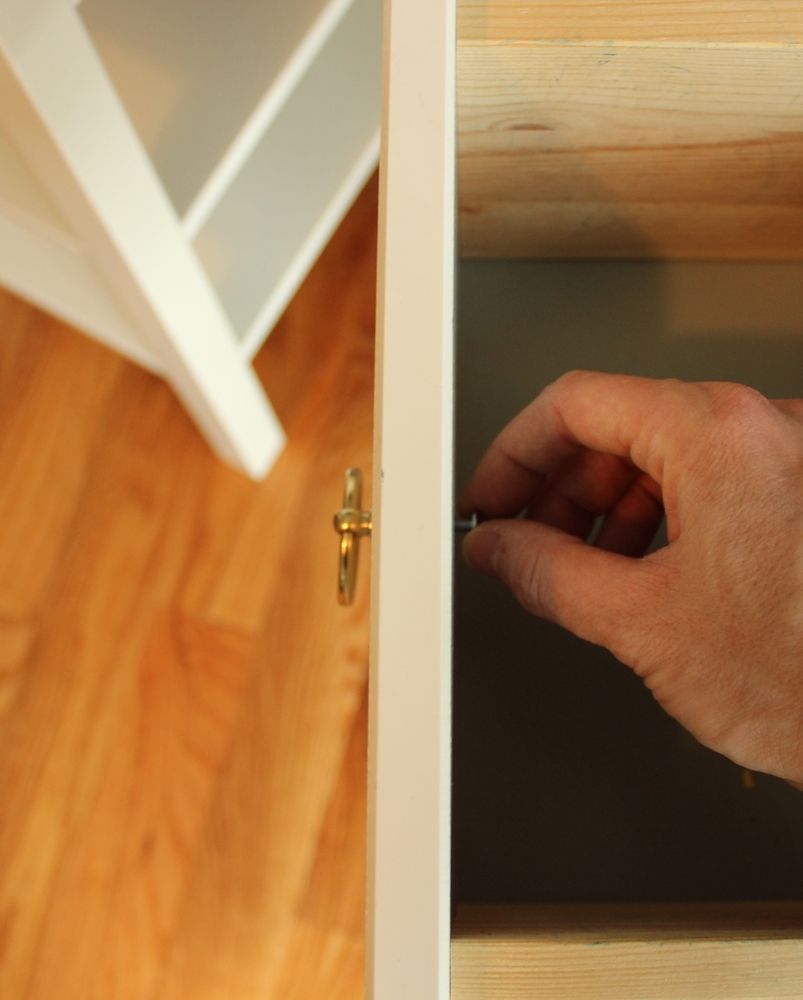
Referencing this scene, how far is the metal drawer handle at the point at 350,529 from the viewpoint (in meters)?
0.38

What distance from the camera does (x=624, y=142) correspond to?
41 cm

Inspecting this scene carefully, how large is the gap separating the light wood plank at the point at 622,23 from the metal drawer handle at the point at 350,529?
179 millimetres

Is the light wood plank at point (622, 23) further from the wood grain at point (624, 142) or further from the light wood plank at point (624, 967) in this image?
the light wood plank at point (624, 967)

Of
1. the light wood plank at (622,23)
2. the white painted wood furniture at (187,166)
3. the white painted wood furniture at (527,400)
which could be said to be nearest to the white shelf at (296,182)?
the white painted wood furniture at (187,166)

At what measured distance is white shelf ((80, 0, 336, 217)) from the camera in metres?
0.65

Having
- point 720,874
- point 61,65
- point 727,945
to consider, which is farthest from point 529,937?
point 61,65

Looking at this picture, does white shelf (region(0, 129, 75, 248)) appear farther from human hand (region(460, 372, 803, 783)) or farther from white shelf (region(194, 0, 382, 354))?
human hand (region(460, 372, 803, 783))

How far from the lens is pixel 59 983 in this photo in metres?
0.81

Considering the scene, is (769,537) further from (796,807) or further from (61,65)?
(61,65)

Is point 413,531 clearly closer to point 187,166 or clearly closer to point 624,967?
point 624,967

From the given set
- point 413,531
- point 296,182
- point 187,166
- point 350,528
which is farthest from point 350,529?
point 296,182

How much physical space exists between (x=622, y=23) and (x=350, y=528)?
210mm

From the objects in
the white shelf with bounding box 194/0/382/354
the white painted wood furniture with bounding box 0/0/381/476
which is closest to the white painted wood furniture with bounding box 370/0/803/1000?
the white painted wood furniture with bounding box 0/0/381/476

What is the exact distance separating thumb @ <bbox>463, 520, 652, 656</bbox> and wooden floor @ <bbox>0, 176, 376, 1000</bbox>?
0.50 m
